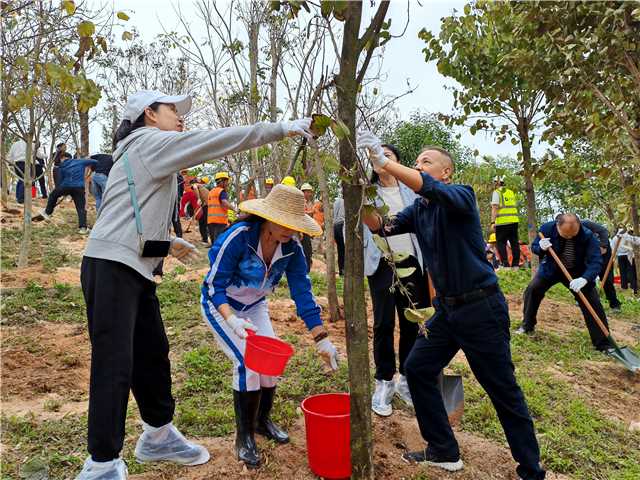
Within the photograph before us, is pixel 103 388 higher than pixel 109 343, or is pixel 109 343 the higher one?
pixel 109 343

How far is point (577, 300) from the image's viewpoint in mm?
5883

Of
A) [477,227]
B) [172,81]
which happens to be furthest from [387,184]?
[172,81]

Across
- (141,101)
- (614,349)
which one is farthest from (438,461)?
(614,349)

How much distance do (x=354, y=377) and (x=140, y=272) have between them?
3.68ft

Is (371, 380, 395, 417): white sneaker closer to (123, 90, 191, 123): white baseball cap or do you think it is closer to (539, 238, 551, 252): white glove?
(123, 90, 191, 123): white baseball cap

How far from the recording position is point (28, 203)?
7.34 meters

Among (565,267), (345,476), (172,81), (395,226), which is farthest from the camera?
(172,81)

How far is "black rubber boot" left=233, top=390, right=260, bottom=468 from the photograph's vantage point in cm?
275

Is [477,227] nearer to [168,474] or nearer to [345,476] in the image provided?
[345,476]

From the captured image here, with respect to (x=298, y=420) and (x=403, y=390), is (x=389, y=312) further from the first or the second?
(x=298, y=420)

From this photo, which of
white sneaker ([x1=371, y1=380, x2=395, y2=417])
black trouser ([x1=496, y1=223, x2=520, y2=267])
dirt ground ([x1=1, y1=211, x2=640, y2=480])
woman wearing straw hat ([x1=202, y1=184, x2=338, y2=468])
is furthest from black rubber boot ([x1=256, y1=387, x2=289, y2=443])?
black trouser ([x1=496, y1=223, x2=520, y2=267])

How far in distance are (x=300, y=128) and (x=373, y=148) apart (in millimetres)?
417

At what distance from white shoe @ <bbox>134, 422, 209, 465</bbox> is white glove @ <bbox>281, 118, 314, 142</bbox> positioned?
179cm

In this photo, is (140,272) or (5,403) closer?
(140,272)
